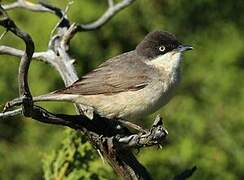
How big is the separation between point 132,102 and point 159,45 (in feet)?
1.74

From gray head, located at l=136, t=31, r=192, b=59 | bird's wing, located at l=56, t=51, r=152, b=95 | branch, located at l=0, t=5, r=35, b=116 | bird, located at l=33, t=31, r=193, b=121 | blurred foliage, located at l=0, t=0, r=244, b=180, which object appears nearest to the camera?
branch, located at l=0, t=5, r=35, b=116

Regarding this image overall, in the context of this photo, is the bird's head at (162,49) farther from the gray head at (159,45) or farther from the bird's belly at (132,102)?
the bird's belly at (132,102)

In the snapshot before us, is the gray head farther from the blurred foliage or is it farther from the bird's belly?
the blurred foliage

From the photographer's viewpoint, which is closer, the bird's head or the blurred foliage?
the bird's head

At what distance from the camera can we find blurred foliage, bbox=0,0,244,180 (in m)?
5.92

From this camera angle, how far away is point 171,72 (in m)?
4.87

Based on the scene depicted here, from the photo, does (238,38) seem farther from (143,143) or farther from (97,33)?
(143,143)

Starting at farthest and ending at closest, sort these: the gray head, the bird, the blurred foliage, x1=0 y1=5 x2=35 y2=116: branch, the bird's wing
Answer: the blurred foliage → the gray head → the bird's wing → the bird → x1=0 y1=5 x2=35 y2=116: branch

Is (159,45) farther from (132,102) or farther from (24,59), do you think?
(24,59)

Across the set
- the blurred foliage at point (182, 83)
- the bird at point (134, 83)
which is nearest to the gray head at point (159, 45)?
the bird at point (134, 83)

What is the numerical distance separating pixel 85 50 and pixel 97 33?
28 centimetres

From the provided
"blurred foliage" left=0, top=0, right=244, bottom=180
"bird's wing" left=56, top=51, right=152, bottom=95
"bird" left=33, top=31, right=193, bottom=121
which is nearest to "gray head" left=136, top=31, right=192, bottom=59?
"bird" left=33, top=31, right=193, bottom=121

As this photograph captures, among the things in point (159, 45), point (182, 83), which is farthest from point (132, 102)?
point (182, 83)

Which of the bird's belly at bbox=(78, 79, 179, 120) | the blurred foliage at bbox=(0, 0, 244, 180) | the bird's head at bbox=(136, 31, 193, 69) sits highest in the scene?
the bird's head at bbox=(136, 31, 193, 69)
